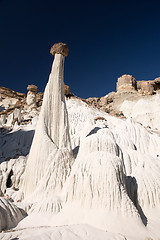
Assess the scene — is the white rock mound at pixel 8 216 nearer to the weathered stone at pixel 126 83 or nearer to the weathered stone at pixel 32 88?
the weathered stone at pixel 32 88

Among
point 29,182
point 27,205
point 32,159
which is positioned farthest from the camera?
point 32,159

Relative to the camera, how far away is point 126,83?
54.1m

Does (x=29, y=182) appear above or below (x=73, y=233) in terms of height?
above

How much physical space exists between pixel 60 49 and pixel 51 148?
8517mm

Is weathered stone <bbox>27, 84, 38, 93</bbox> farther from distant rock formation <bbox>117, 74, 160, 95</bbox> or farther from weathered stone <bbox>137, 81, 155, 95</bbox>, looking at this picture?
weathered stone <bbox>137, 81, 155, 95</bbox>

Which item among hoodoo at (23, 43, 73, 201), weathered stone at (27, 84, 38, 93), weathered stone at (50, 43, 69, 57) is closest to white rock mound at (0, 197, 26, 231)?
hoodoo at (23, 43, 73, 201)

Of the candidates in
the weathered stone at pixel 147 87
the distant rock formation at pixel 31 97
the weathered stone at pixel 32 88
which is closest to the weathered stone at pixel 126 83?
the weathered stone at pixel 147 87

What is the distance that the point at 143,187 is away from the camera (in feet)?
31.1

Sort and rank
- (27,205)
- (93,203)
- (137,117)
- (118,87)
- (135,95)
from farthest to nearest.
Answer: (118,87) < (135,95) < (137,117) < (27,205) < (93,203)

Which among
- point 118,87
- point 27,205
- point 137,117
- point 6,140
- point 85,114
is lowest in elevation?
point 27,205

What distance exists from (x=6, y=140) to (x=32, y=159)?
32.7 ft

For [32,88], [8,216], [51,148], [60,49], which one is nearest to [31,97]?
[32,88]

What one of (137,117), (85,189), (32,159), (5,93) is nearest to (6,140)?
(32,159)

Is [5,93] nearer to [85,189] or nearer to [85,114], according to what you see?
[85,114]
